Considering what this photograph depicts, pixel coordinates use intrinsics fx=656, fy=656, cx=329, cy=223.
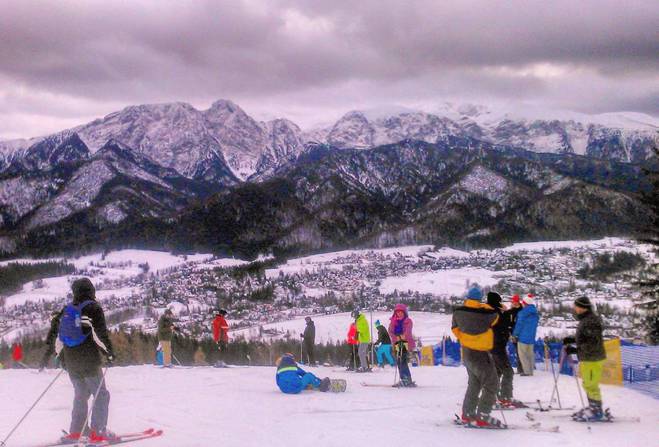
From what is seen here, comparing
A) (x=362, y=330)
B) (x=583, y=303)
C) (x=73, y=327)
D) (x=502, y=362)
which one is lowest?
(x=362, y=330)

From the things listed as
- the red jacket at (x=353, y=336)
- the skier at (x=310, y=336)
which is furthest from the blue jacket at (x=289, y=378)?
the skier at (x=310, y=336)

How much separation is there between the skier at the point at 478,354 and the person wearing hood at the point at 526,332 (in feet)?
23.3

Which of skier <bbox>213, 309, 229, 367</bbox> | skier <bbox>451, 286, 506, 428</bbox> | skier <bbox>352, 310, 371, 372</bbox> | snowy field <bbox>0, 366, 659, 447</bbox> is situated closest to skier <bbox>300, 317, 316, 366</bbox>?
skier <bbox>213, 309, 229, 367</bbox>

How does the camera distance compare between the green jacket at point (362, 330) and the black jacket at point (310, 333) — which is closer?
the green jacket at point (362, 330)

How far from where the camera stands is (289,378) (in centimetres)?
1519

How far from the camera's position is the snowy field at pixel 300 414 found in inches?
389

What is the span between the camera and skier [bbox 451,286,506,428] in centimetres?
1055

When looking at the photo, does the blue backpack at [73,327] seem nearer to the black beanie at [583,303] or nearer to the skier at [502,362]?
the skier at [502,362]

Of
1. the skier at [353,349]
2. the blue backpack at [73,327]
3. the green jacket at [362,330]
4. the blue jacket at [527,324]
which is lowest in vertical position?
the skier at [353,349]


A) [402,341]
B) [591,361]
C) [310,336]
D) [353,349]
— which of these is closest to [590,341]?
[591,361]

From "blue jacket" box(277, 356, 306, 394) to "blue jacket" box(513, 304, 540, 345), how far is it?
627cm

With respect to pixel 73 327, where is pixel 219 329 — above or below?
below

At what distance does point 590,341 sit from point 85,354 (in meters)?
8.21

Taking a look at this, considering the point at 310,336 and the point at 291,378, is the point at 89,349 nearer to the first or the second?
the point at 291,378
